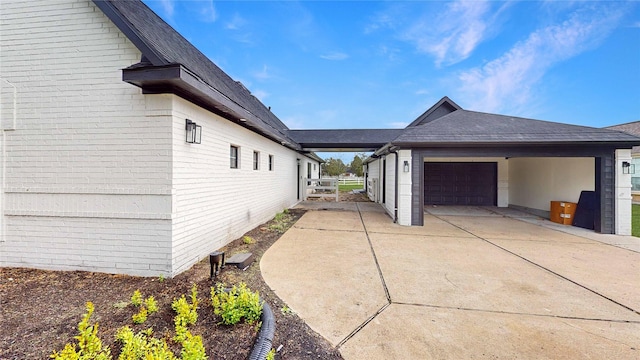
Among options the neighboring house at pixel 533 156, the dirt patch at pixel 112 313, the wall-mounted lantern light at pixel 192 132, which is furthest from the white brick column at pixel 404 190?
the wall-mounted lantern light at pixel 192 132

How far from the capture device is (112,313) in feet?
8.93

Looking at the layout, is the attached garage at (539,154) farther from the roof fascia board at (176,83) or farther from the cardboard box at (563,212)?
the roof fascia board at (176,83)

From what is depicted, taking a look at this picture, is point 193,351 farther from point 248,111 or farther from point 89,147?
point 248,111

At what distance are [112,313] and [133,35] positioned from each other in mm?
3695

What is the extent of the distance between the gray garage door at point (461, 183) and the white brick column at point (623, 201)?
16.9 ft

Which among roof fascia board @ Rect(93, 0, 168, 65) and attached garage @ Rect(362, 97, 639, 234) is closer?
roof fascia board @ Rect(93, 0, 168, 65)

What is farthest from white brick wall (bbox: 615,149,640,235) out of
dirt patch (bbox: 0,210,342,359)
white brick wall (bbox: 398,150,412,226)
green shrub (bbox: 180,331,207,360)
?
green shrub (bbox: 180,331,207,360)

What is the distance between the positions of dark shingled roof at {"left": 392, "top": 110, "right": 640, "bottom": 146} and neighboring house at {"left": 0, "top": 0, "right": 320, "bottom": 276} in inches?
237

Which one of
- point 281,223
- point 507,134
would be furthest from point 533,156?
point 281,223

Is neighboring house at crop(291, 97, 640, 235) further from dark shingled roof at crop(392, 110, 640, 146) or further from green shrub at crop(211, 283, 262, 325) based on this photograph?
green shrub at crop(211, 283, 262, 325)

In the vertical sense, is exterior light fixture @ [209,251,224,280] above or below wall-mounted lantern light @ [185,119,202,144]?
→ below

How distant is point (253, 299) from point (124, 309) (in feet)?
5.39

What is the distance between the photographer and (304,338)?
2.29 meters

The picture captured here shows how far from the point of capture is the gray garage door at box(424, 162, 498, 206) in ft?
38.9
